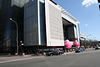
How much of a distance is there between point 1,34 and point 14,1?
1510 centimetres

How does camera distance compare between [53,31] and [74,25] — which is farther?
[74,25]

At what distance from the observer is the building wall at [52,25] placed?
123 ft

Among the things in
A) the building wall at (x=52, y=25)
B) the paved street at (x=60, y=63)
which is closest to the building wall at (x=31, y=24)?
the building wall at (x=52, y=25)

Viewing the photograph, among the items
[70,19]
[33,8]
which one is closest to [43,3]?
[33,8]

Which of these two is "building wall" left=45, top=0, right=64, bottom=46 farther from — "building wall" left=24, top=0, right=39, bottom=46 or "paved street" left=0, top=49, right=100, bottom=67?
"paved street" left=0, top=49, right=100, bottom=67

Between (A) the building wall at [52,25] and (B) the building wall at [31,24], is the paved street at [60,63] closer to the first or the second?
(B) the building wall at [31,24]

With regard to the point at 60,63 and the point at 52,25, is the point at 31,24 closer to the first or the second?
the point at 52,25

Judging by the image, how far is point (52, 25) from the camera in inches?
1581

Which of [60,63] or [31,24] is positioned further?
[31,24]

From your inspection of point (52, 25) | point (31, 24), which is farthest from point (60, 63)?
point (52, 25)

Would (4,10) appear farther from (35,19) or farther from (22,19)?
(35,19)

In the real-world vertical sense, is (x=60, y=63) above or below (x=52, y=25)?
below

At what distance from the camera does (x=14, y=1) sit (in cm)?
4128

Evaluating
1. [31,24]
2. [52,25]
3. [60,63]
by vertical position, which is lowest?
[60,63]
